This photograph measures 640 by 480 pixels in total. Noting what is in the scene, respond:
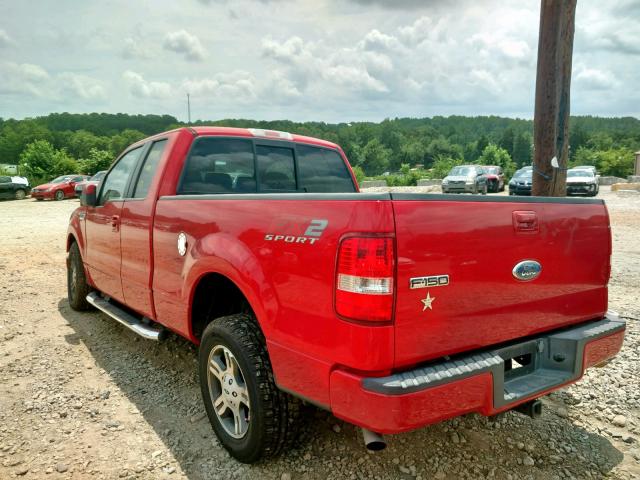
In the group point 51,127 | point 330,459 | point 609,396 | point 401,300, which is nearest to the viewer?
point 401,300

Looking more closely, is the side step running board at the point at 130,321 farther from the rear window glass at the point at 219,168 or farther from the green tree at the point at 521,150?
the green tree at the point at 521,150

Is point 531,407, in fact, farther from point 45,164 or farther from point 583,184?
point 45,164

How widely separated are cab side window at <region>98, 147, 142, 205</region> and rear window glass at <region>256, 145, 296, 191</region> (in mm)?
1171

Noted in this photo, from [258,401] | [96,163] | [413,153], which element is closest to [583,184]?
[258,401]

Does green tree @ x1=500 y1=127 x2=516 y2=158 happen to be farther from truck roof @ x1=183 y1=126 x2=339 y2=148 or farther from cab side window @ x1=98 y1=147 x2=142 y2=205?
cab side window @ x1=98 y1=147 x2=142 y2=205

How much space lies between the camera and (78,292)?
5422 mm

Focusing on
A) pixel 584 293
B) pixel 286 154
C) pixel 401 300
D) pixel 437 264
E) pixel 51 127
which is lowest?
pixel 584 293

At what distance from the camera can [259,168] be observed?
385 cm

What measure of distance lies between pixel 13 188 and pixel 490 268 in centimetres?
3125

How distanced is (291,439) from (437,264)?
128 centimetres

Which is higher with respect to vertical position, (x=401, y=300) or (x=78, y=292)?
(x=401, y=300)

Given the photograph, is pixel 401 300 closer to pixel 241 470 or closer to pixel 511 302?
pixel 511 302

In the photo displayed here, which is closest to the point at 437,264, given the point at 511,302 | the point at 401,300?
the point at 401,300

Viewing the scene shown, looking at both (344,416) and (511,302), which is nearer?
(344,416)
